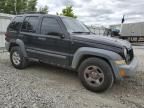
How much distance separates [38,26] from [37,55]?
0.91m

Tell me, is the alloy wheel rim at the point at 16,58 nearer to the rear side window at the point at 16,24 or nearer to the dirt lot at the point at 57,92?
the dirt lot at the point at 57,92

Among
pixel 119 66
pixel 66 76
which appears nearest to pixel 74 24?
pixel 66 76

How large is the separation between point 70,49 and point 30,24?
1890 millimetres

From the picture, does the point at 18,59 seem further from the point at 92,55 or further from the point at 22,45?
the point at 92,55

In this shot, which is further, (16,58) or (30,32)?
(16,58)

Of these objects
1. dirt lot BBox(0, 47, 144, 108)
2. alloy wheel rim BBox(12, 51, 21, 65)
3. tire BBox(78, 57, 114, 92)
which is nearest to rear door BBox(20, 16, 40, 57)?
alloy wheel rim BBox(12, 51, 21, 65)

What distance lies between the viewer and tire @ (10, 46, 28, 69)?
5.84 m

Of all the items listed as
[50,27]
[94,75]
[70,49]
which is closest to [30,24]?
[50,27]

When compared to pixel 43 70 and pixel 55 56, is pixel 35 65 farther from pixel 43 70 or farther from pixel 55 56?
pixel 55 56

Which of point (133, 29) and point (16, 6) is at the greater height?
point (16, 6)

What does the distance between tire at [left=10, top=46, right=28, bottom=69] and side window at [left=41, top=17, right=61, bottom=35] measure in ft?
4.07

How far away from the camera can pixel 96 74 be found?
4277mm

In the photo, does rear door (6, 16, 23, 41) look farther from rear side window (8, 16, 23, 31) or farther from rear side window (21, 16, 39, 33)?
rear side window (21, 16, 39, 33)

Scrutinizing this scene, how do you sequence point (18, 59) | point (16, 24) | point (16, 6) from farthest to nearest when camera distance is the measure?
point (16, 6) → point (16, 24) → point (18, 59)
